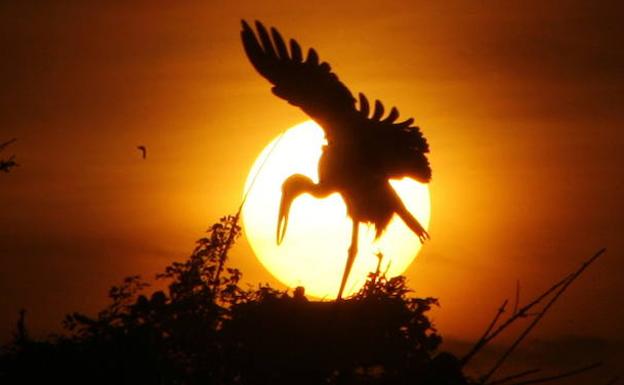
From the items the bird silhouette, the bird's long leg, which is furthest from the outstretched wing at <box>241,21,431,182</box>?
the bird's long leg

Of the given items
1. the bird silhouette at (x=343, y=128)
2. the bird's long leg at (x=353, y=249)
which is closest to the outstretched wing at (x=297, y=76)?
the bird silhouette at (x=343, y=128)

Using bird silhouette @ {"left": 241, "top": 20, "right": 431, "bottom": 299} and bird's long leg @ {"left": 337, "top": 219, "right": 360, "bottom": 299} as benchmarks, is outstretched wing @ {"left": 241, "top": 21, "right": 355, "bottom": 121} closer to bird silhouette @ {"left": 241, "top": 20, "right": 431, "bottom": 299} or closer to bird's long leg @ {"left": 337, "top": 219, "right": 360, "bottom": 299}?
bird silhouette @ {"left": 241, "top": 20, "right": 431, "bottom": 299}

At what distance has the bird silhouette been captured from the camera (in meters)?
12.4

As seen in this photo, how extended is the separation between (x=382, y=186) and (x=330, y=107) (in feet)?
4.74

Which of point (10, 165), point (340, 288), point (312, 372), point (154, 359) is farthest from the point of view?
point (340, 288)

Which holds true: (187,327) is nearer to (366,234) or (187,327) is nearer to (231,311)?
(231,311)

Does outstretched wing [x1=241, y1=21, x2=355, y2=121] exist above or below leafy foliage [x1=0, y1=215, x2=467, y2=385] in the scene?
above

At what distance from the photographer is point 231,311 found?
32.5 ft

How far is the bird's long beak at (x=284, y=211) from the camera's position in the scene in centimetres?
1335

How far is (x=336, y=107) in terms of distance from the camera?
1249cm

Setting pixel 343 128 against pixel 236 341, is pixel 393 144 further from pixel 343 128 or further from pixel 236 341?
pixel 236 341

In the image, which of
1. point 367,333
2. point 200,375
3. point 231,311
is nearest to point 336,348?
point 367,333

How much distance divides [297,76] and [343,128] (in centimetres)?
91

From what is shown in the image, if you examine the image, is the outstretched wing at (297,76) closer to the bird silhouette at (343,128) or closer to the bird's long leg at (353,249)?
the bird silhouette at (343,128)
